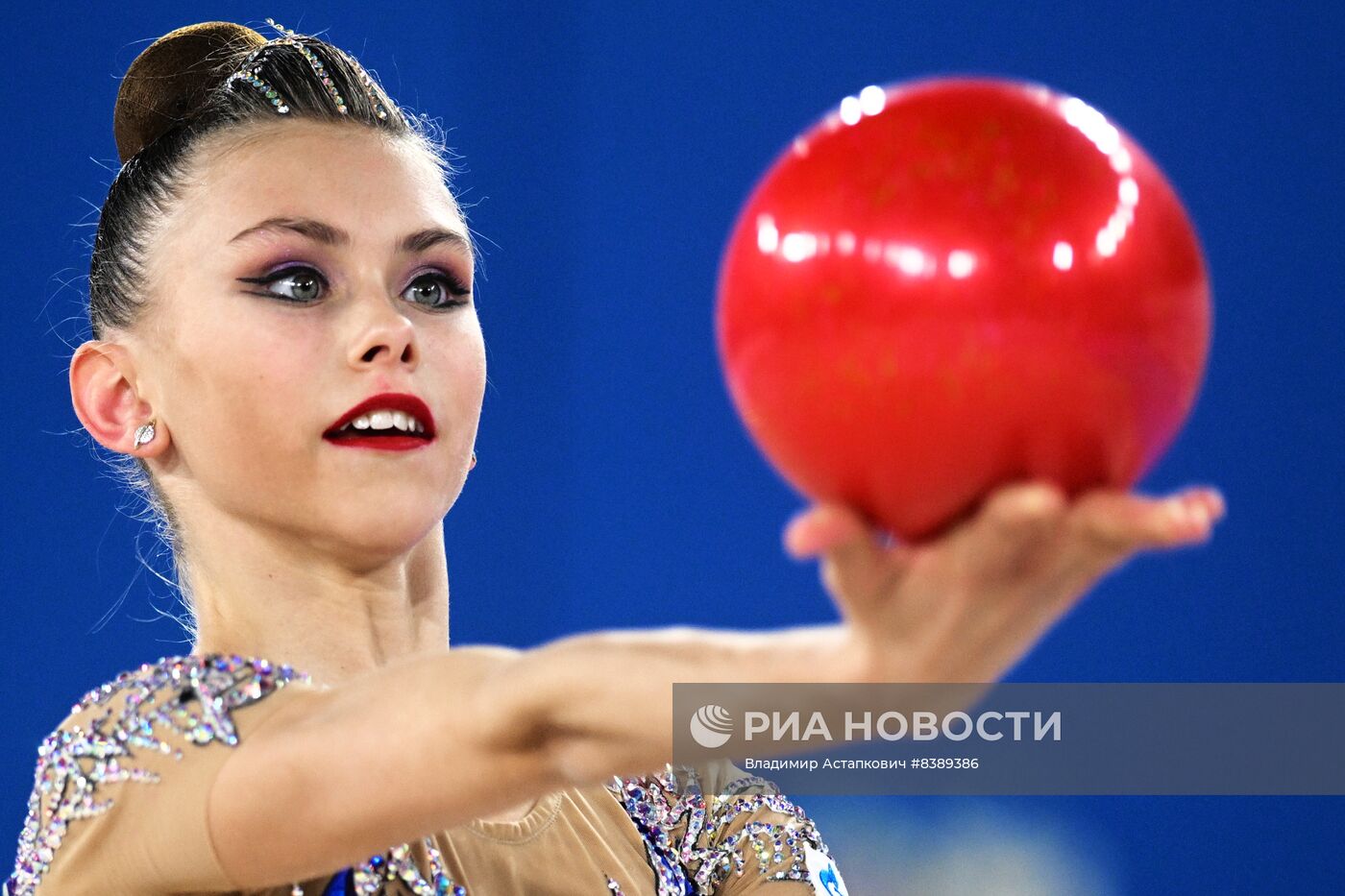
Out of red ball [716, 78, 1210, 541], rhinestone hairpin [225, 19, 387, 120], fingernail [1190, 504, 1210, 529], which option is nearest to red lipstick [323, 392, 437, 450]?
rhinestone hairpin [225, 19, 387, 120]

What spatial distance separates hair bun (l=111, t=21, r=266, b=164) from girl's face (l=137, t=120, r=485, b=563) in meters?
0.10

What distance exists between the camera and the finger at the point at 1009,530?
0.48 metres

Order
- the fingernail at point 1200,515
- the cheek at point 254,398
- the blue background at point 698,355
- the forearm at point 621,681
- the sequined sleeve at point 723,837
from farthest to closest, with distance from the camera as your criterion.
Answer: the blue background at point 698,355, the sequined sleeve at point 723,837, the cheek at point 254,398, the forearm at point 621,681, the fingernail at point 1200,515

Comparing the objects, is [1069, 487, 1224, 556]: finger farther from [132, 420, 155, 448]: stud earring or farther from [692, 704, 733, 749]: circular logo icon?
[132, 420, 155, 448]: stud earring

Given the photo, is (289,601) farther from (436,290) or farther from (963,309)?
(963,309)

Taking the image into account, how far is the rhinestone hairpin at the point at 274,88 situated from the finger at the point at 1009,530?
67 centimetres

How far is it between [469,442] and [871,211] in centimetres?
52

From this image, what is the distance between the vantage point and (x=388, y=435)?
0.92 meters

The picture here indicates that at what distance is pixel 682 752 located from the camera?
0.64 m

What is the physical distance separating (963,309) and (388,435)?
1.70 feet

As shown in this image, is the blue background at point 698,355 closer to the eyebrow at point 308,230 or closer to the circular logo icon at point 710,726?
the eyebrow at point 308,230

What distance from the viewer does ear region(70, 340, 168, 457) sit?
3.24 feet

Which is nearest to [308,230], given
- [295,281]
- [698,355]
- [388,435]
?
[295,281]

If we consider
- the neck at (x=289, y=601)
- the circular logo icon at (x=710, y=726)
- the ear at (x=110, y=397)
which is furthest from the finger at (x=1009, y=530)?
the ear at (x=110, y=397)
